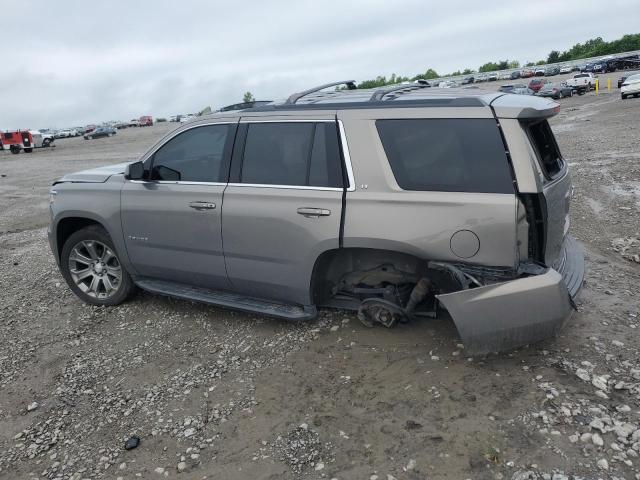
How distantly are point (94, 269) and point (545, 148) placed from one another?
4.25 meters

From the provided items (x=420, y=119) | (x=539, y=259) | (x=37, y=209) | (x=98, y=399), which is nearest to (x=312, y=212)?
(x=420, y=119)

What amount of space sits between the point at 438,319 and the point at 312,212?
4.51 feet

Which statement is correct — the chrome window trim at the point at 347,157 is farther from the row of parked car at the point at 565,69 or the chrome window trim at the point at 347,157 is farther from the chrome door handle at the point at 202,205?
the row of parked car at the point at 565,69

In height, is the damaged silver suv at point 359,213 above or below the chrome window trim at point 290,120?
below

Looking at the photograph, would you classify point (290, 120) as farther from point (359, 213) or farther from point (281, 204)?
point (359, 213)

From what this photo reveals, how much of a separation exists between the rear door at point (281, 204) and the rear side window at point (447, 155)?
0.46 metres

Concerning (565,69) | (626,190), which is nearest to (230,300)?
(626,190)

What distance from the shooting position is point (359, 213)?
3740 millimetres

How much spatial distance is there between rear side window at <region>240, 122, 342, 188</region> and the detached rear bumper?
126 centimetres

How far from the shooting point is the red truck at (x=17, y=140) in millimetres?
38000

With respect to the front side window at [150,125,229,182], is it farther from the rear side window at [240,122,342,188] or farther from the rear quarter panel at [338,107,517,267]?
the rear quarter panel at [338,107,517,267]

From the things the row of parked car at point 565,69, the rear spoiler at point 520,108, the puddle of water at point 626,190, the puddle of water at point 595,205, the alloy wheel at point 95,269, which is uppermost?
the row of parked car at point 565,69

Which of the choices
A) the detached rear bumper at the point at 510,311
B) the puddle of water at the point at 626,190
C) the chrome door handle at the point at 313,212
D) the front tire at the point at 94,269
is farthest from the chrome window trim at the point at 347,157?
the puddle of water at the point at 626,190

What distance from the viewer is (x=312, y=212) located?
387cm
